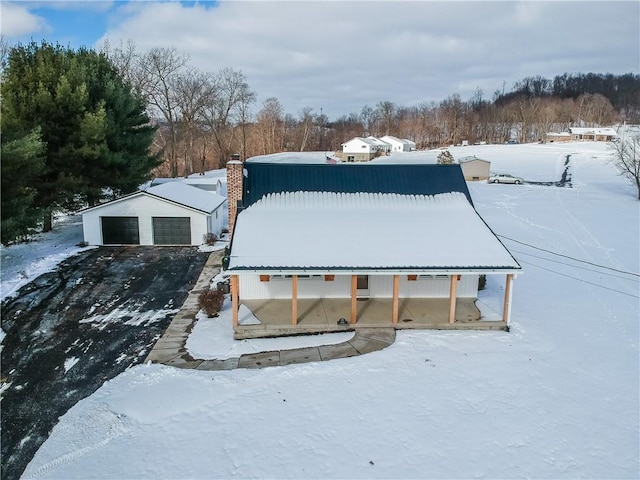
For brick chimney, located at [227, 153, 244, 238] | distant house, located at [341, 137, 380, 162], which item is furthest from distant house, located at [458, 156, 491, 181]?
brick chimney, located at [227, 153, 244, 238]

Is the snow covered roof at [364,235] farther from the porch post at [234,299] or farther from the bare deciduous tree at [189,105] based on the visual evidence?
the bare deciduous tree at [189,105]

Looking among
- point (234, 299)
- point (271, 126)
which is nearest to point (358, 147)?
point (271, 126)

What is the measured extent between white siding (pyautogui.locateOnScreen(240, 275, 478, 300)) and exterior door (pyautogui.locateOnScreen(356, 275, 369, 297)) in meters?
0.13

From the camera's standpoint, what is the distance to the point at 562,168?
53.6 m

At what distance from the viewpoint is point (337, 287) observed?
14398mm

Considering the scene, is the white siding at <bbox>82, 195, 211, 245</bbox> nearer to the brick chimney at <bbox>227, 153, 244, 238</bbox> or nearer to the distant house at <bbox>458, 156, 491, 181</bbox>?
the brick chimney at <bbox>227, 153, 244, 238</bbox>

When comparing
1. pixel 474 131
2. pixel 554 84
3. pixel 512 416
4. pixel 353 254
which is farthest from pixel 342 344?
pixel 554 84

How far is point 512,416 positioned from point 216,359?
22.4 ft

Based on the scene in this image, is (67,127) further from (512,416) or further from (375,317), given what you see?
(512,416)

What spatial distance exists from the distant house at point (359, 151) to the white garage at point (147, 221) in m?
46.8

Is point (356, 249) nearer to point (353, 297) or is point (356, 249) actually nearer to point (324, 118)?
point (353, 297)

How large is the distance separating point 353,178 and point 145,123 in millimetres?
18164

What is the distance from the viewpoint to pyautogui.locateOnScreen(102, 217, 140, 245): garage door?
21.9 meters

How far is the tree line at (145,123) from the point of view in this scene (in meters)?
20.2
